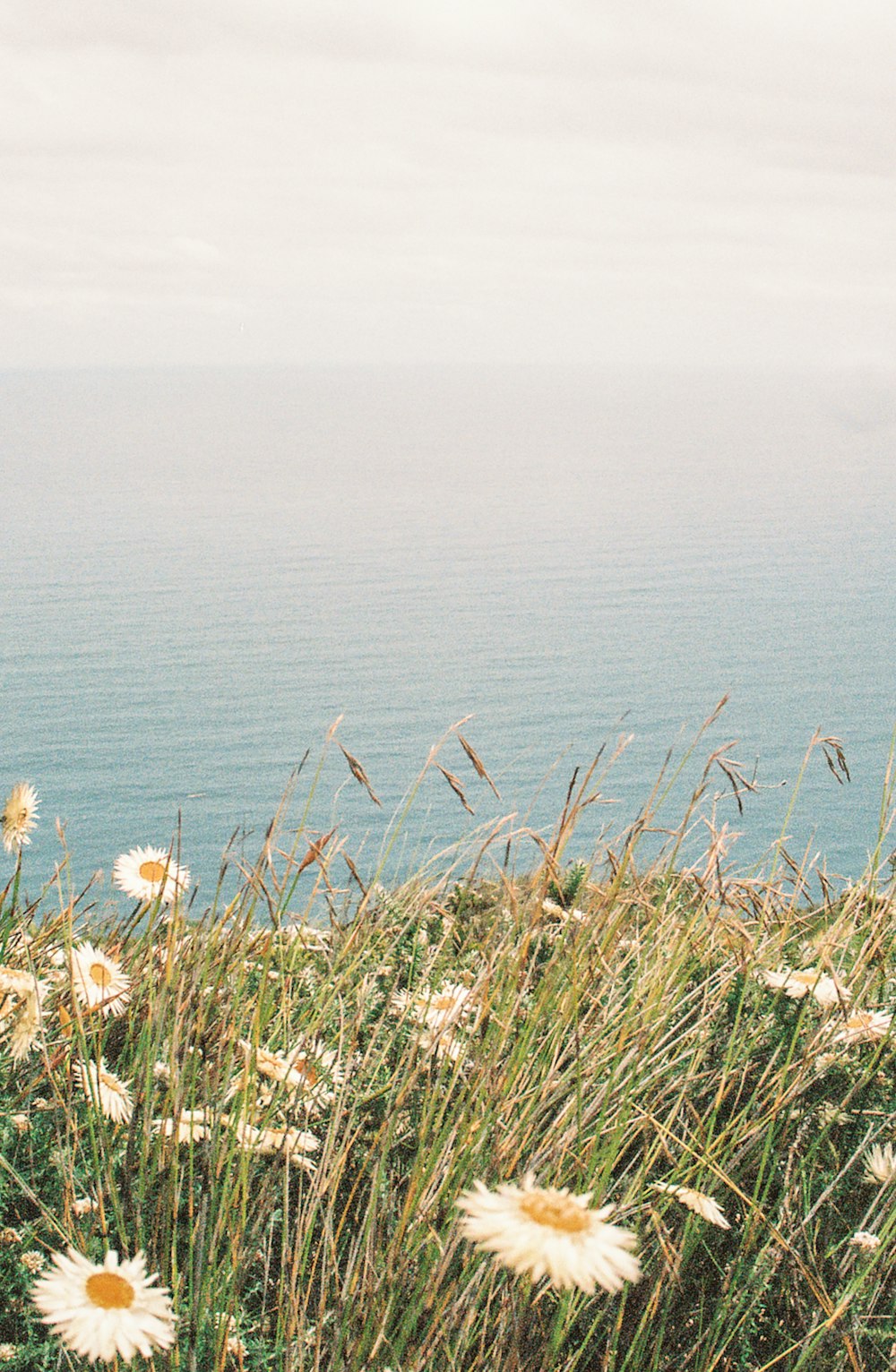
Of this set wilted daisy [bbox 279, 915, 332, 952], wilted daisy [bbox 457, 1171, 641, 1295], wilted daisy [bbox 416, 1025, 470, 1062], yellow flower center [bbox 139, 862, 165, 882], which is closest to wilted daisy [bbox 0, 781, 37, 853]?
yellow flower center [bbox 139, 862, 165, 882]

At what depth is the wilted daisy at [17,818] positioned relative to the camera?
186cm

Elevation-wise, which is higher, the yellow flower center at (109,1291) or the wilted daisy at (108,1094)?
the yellow flower center at (109,1291)

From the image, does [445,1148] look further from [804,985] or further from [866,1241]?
[804,985]

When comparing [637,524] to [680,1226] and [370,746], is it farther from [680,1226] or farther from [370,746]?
[680,1226]

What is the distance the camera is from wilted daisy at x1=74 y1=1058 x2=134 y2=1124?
178 centimetres

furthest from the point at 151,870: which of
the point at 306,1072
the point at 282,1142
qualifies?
the point at 282,1142

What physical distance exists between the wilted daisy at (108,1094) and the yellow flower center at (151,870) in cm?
36

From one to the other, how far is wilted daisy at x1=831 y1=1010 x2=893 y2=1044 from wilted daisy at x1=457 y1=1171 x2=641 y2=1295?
4.25ft

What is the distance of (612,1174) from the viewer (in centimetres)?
214

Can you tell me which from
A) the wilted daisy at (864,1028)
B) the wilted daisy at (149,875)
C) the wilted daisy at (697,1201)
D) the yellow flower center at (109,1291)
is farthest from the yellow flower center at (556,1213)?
the wilted daisy at (864,1028)

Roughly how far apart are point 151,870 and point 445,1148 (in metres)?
0.84

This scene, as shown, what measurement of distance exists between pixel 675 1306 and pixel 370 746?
91776 millimetres

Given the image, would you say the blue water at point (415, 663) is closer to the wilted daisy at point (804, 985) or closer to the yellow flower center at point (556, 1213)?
the wilted daisy at point (804, 985)

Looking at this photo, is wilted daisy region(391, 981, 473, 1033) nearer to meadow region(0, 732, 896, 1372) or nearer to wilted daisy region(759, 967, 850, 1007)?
meadow region(0, 732, 896, 1372)
